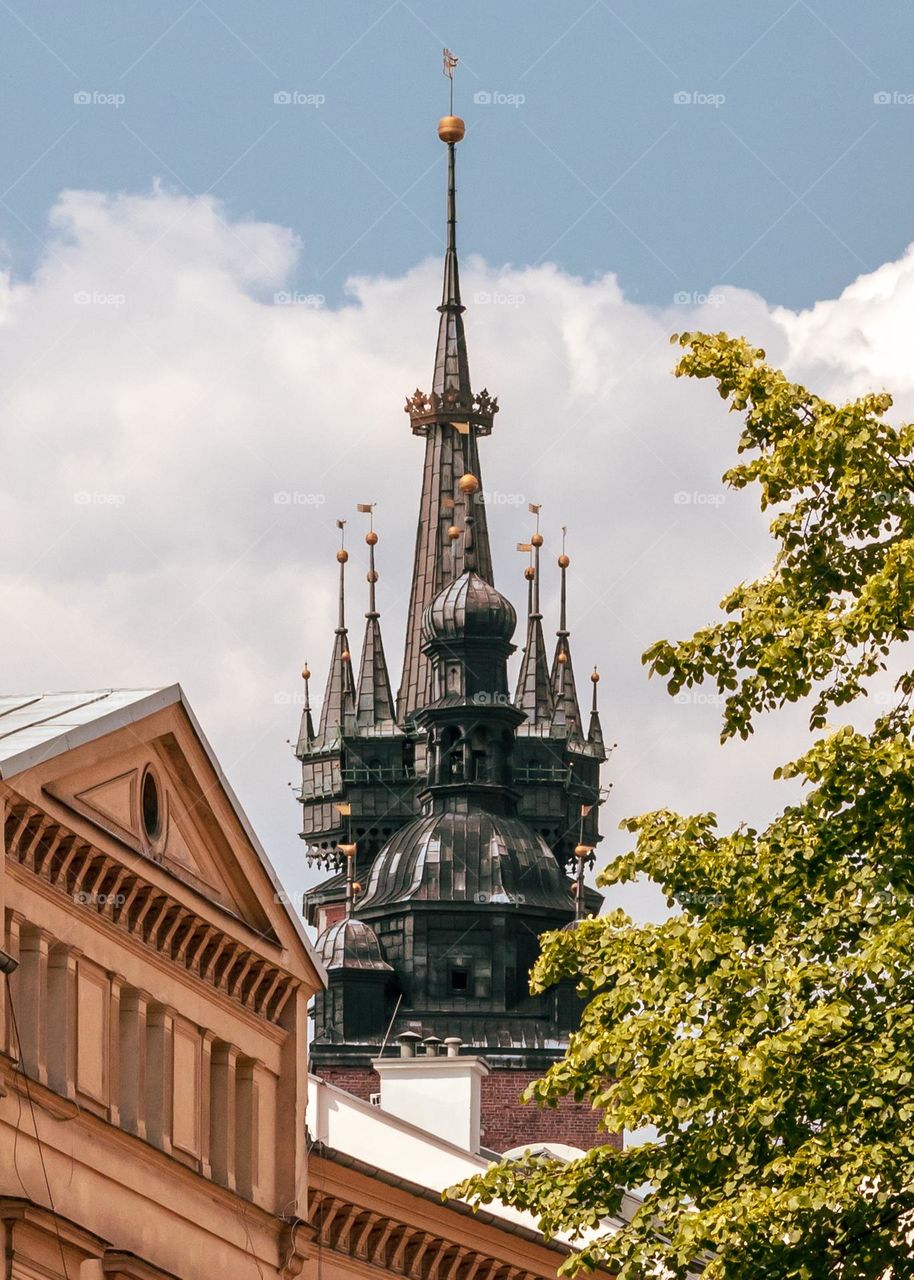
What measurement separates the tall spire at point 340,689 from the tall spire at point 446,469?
2.26 meters

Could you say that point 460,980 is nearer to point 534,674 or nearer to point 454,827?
point 454,827

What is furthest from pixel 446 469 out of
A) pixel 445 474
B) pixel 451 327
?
pixel 451 327

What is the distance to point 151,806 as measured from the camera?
121 ft

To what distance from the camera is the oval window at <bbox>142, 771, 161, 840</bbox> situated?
36781 mm

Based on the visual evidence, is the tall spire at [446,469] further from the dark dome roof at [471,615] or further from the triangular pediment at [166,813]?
the triangular pediment at [166,813]

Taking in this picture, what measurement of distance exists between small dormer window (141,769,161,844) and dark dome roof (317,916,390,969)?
93.6 metres

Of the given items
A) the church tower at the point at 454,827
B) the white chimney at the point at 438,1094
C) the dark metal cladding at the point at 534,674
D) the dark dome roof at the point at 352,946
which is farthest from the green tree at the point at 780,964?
the dark metal cladding at the point at 534,674

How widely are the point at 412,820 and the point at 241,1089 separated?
102869 millimetres

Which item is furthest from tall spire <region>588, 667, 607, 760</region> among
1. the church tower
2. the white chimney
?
the white chimney

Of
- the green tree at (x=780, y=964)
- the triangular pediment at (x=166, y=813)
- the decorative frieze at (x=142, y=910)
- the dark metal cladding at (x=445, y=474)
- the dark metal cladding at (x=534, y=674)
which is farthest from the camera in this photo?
the dark metal cladding at (x=445, y=474)

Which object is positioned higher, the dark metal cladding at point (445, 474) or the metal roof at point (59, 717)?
the dark metal cladding at point (445, 474)

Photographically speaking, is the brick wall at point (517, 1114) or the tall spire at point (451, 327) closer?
the brick wall at point (517, 1114)

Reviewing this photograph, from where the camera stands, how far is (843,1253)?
29.0 m

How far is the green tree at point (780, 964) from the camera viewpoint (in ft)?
94.6
